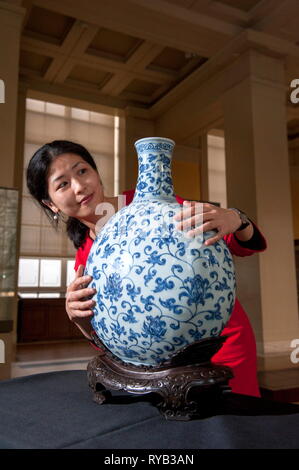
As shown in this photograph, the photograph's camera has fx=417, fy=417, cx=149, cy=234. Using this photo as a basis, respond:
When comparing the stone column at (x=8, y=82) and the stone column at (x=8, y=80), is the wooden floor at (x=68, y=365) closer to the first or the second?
Answer: the stone column at (x=8, y=82)

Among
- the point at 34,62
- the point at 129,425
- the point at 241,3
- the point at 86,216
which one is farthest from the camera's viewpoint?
the point at 34,62

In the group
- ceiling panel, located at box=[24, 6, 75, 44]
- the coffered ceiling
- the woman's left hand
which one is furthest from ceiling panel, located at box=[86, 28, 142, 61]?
the woman's left hand

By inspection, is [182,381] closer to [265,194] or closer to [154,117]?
[265,194]

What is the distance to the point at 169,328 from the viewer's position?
0.71m

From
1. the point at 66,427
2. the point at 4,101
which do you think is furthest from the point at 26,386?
the point at 4,101

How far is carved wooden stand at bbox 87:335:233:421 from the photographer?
28.0 inches

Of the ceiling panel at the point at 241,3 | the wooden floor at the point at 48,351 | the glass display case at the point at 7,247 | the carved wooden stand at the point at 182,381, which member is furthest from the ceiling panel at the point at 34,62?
the carved wooden stand at the point at 182,381

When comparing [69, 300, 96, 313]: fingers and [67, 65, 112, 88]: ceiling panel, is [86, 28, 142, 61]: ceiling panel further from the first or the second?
[69, 300, 96, 313]: fingers

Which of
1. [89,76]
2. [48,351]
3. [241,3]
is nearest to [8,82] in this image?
[89,76]

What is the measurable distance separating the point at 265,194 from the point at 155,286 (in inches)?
213

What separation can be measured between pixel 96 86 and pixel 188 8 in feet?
8.80

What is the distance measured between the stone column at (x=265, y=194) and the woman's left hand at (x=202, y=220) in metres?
4.98

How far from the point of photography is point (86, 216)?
1.05 meters

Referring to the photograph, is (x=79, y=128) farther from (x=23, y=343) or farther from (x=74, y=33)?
(x=23, y=343)
